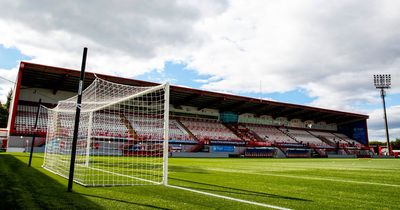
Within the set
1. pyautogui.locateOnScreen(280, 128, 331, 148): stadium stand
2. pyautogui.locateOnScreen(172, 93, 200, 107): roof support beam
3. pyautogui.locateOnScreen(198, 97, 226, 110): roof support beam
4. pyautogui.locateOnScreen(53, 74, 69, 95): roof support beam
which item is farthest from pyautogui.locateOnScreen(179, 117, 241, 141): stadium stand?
pyautogui.locateOnScreen(53, 74, 69, 95): roof support beam

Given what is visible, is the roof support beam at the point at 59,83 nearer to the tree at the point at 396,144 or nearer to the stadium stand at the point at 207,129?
the stadium stand at the point at 207,129

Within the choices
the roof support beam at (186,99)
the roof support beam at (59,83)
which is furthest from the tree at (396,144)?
the roof support beam at (59,83)

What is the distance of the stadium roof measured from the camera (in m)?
28.4

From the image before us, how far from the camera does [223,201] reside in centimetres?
444

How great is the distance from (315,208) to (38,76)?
3121cm

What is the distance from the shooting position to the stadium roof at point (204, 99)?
28.4 meters

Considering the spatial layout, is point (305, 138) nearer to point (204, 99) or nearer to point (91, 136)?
point (204, 99)

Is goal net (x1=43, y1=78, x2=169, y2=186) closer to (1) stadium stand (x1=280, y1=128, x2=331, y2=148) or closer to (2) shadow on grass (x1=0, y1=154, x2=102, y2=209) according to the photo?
(2) shadow on grass (x1=0, y1=154, x2=102, y2=209)

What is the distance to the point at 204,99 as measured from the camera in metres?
39.1

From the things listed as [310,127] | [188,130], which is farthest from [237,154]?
[310,127]

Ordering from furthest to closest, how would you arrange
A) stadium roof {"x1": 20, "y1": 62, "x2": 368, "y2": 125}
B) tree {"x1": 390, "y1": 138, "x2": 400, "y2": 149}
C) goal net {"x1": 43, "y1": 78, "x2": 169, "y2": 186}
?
1. tree {"x1": 390, "y1": 138, "x2": 400, "y2": 149}
2. stadium roof {"x1": 20, "y1": 62, "x2": 368, "y2": 125}
3. goal net {"x1": 43, "y1": 78, "x2": 169, "y2": 186}

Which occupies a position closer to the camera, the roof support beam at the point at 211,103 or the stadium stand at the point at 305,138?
the roof support beam at the point at 211,103

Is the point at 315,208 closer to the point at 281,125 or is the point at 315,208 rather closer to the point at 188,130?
the point at 188,130

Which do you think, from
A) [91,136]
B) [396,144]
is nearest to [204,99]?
[91,136]
